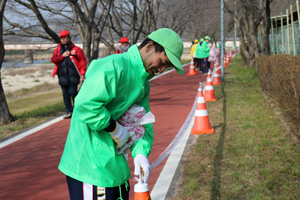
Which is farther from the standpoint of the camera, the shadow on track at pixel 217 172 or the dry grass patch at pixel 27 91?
the dry grass patch at pixel 27 91

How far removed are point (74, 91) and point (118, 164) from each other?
258 inches

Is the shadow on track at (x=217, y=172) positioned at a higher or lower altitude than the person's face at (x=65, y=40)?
lower

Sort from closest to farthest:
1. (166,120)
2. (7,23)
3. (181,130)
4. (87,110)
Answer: (87,110) → (181,130) → (166,120) → (7,23)

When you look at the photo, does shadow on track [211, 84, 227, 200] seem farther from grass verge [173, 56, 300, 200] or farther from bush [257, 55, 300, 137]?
bush [257, 55, 300, 137]

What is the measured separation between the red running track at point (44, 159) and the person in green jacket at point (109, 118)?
81.5 inches

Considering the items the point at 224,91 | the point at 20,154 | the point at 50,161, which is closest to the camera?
the point at 50,161

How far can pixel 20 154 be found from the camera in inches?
230

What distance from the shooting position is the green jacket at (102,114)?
190 cm

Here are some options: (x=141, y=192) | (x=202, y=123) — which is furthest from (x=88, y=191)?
(x=202, y=123)

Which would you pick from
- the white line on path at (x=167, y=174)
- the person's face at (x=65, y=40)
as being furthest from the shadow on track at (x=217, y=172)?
the person's face at (x=65, y=40)

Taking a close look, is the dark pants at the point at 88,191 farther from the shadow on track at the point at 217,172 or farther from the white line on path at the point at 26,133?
the white line on path at the point at 26,133

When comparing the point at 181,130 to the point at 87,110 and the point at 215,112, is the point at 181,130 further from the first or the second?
the point at 87,110

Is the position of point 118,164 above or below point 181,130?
above

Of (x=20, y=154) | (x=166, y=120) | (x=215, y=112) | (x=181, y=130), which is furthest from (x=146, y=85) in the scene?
(x=215, y=112)
